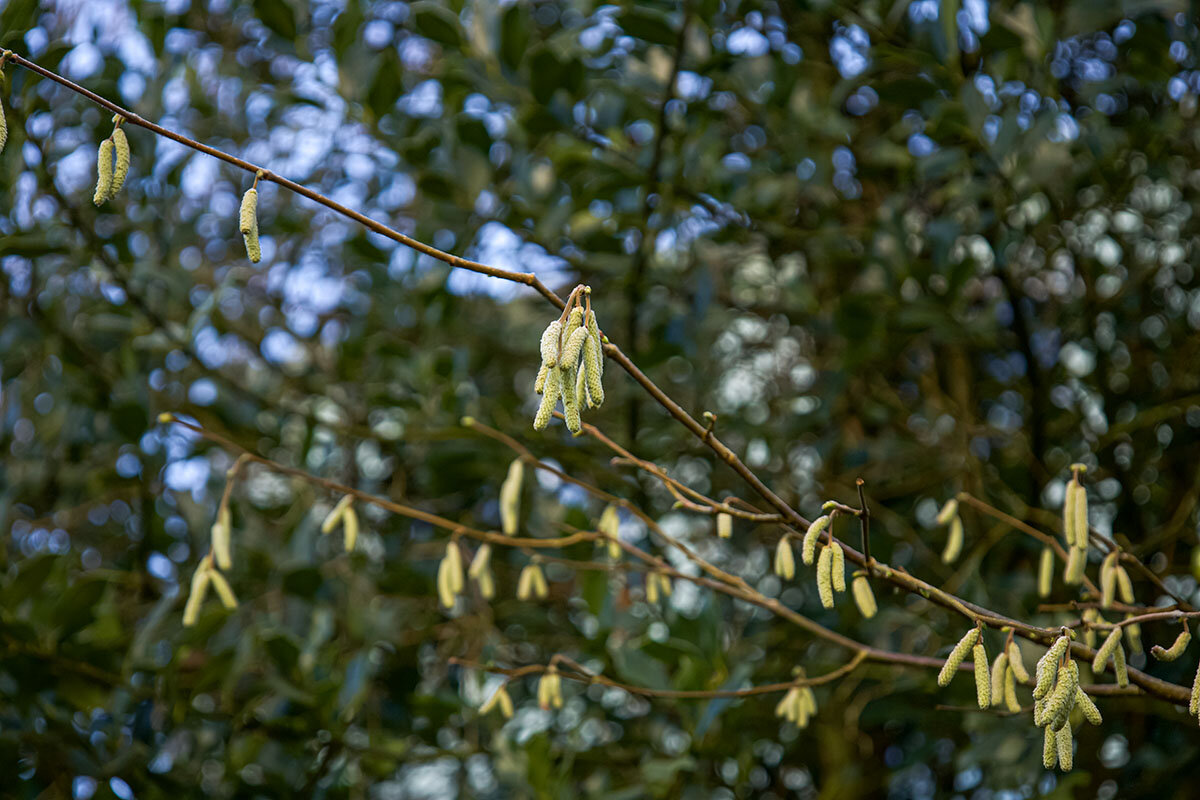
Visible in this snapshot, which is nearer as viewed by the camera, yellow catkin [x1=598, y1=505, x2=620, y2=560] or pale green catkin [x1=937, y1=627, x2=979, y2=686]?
pale green catkin [x1=937, y1=627, x2=979, y2=686]

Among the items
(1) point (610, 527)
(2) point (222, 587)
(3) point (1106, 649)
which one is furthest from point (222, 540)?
(3) point (1106, 649)

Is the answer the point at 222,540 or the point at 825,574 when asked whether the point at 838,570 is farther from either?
the point at 222,540

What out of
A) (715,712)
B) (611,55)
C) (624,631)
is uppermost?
(611,55)

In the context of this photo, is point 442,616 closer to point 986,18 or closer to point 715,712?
point 715,712

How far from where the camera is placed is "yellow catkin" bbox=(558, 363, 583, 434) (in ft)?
2.64

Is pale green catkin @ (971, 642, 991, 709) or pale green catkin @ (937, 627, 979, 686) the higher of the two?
pale green catkin @ (937, 627, 979, 686)

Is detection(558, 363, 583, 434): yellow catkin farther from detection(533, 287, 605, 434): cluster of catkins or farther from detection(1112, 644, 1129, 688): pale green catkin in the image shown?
detection(1112, 644, 1129, 688): pale green catkin

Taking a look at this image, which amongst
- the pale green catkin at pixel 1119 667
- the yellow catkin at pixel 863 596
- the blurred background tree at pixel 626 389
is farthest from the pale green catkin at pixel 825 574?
the blurred background tree at pixel 626 389

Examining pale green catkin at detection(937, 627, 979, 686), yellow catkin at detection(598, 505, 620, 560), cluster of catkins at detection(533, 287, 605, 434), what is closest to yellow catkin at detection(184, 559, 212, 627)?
yellow catkin at detection(598, 505, 620, 560)

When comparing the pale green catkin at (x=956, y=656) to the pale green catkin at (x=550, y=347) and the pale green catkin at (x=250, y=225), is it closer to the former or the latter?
the pale green catkin at (x=550, y=347)

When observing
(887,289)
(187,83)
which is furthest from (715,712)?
(187,83)

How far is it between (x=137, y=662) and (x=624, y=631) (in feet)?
2.30

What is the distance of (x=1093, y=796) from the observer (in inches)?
74.6

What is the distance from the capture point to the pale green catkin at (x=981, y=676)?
942mm
